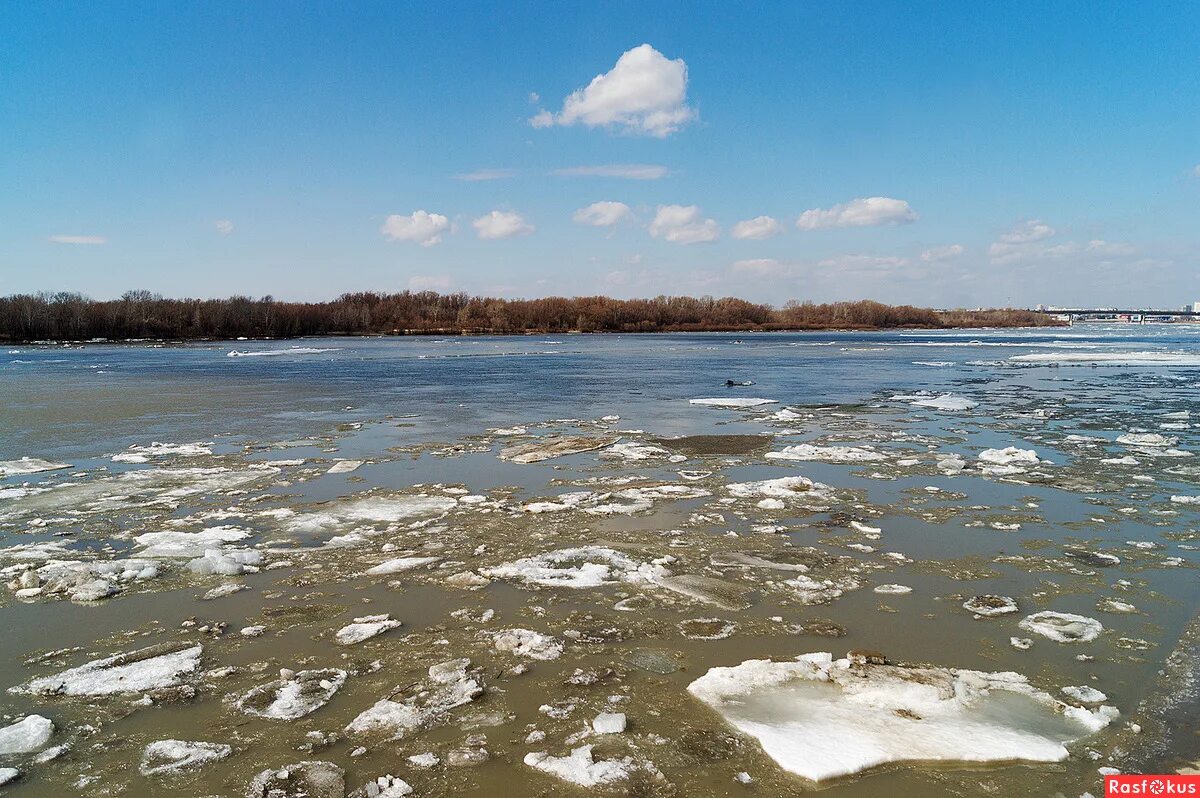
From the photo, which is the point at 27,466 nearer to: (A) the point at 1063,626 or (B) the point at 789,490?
(B) the point at 789,490

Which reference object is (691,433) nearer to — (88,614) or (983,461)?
(983,461)

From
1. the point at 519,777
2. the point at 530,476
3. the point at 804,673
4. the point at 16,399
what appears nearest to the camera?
the point at 519,777

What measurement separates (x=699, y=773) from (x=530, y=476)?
5.65 m

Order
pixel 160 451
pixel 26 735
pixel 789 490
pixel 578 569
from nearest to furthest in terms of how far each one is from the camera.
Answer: pixel 26 735, pixel 578 569, pixel 789 490, pixel 160 451

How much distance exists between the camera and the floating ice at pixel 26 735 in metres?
3.10

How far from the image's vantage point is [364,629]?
423 cm

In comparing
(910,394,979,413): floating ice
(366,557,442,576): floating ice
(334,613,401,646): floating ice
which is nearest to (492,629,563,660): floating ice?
(334,613,401,646): floating ice

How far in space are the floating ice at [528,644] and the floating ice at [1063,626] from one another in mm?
2787

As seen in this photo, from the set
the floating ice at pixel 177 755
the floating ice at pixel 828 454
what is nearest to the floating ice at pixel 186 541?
the floating ice at pixel 177 755

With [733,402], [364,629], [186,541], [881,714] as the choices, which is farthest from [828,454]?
[186,541]

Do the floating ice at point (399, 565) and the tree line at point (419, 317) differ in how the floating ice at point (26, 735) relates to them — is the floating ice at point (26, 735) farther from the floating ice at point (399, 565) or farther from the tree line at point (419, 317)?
the tree line at point (419, 317)

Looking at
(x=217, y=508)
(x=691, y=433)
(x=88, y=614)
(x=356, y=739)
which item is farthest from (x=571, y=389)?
(x=356, y=739)

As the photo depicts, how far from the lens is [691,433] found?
11.4 metres

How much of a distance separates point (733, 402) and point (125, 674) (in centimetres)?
1291
